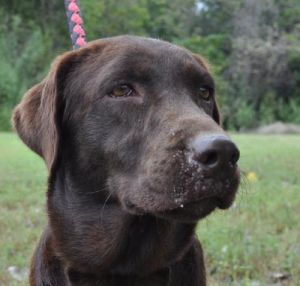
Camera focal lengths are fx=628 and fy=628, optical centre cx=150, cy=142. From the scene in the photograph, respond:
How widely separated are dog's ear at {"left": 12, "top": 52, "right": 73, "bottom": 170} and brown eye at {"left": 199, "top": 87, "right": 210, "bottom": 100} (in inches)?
28.7

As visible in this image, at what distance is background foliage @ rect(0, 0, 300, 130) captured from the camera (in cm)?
3170

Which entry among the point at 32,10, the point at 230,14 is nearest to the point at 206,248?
the point at 32,10

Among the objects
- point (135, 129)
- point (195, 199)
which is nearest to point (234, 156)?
point (195, 199)

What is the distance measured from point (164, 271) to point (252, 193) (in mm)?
3745

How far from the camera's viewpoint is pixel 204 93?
11.0 feet

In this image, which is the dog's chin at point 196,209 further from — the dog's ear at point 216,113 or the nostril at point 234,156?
the dog's ear at point 216,113

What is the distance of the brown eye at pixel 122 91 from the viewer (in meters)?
3.07

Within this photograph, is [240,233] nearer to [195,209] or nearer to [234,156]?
[195,209]

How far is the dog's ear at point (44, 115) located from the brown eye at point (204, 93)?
2.39 ft

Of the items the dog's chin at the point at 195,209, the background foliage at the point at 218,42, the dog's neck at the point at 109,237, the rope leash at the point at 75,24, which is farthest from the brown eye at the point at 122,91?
the background foliage at the point at 218,42

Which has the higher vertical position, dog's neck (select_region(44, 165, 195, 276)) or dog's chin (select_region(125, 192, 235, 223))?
dog's chin (select_region(125, 192, 235, 223))

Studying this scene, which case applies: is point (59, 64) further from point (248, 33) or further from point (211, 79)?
point (248, 33)

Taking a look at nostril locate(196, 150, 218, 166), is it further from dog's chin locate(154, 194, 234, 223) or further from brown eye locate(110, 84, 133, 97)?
brown eye locate(110, 84, 133, 97)

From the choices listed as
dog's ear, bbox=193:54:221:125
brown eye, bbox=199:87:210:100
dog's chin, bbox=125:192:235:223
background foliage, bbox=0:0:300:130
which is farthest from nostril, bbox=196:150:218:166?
background foliage, bbox=0:0:300:130
